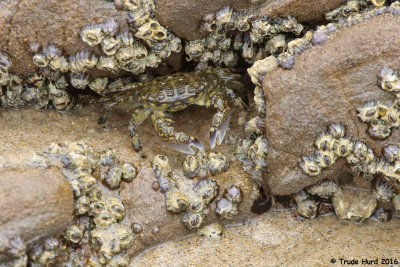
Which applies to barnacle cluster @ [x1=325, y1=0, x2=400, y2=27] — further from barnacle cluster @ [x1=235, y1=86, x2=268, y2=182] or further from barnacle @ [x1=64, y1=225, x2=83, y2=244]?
barnacle @ [x1=64, y1=225, x2=83, y2=244]

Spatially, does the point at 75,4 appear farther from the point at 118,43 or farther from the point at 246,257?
the point at 246,257

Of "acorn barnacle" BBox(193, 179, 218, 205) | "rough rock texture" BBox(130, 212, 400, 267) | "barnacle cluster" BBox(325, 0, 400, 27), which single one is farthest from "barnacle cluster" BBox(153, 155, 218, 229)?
"barnacle cluster" BBox(325, 0, 400, 27)

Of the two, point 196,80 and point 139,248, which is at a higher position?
point 196,80

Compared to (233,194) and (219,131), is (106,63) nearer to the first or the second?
(219,131)

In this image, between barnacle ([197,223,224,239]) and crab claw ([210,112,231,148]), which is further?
crab claw ([210,112,231,148])

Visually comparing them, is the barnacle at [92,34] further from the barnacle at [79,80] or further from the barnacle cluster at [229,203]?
the barnacle cluster at [229,203]

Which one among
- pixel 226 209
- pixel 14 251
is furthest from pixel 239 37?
pixel 14 251

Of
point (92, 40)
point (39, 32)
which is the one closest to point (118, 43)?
point (92, 40)
